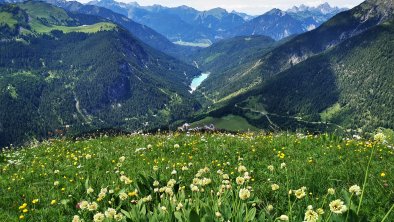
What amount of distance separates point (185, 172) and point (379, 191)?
4455 mm

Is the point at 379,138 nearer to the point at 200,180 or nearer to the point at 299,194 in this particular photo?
the point at 299,194

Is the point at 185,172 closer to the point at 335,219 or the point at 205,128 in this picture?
the point at 335,219

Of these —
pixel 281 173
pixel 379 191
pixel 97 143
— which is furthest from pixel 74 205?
pixel 97 143

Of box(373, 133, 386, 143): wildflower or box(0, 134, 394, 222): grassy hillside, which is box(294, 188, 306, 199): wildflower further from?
box(373, 133, 386, 143): wildflower

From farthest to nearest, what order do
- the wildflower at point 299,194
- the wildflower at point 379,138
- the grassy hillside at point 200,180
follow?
the grassy hillside at point 200,180 < the wildflower at point 299,194 < the wildflower at point 379,138

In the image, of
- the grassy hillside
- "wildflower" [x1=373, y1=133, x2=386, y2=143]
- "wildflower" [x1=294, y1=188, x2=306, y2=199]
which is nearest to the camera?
"wildflower" [x1=373, y1=133, x2=386, y2=143]

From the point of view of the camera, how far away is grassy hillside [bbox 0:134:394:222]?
18.7 feet

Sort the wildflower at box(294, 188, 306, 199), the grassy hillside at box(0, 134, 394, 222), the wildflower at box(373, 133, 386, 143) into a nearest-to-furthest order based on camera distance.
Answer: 1. the wildflower at box(373, 133, 386, 143)
2. the wildflower at box(294, 188, 306, 199)
3. the grassy hillside at box(0, 134, 394, 222)

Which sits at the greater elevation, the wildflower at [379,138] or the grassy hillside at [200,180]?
the wildflower at [379,138]

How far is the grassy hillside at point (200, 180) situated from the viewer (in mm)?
5715

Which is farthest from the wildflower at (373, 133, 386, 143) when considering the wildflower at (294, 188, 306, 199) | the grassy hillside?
the wildflower at (294, 188, 306, 199)

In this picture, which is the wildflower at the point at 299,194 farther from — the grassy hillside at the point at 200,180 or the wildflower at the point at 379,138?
the wildflower at the point at 379,138

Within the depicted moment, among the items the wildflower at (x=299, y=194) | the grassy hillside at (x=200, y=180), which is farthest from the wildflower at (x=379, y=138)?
the wildflower at (x=299, y=194)

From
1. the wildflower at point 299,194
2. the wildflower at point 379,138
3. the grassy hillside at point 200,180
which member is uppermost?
the wildflower at point 379,138
